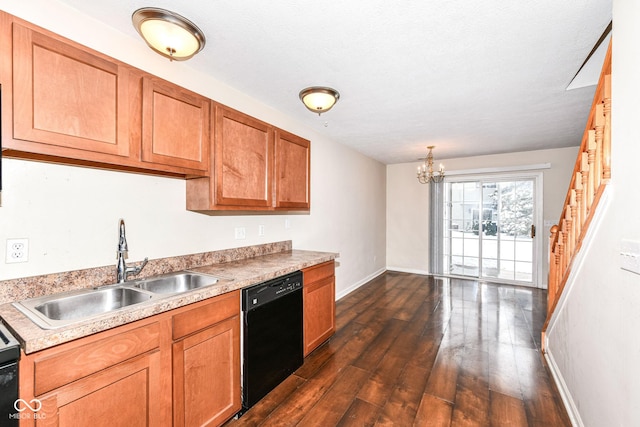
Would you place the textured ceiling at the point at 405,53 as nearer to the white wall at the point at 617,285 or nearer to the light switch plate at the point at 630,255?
the white wall at the point at 617,285

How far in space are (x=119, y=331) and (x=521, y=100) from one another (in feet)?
12.1

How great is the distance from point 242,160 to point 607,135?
233 centimetres

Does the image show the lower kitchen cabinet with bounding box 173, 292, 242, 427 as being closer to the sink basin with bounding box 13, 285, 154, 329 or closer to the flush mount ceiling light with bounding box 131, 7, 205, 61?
the sink basin with bounding box 13, 285, 154, 329

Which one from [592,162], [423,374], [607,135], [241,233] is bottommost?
[423,374]

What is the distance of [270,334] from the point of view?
6.71 ft

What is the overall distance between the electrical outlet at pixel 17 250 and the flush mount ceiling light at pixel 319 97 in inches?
81.8

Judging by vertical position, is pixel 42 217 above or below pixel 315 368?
above

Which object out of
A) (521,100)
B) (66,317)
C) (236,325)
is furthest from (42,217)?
(521,100)

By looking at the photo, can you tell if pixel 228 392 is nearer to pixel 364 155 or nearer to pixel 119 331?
pixel 119 331

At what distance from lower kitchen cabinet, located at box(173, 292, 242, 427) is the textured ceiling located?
1.69 meters

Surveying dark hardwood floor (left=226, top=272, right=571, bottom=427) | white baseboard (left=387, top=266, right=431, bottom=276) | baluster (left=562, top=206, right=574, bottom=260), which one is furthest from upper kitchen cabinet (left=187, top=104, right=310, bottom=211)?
white baseboard (left=387, top=266, right=431, bottom=276)

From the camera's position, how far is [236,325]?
1.80 m

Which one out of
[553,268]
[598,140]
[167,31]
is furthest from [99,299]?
[553,268]

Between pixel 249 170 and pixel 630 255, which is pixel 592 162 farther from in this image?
pixel 249 170
